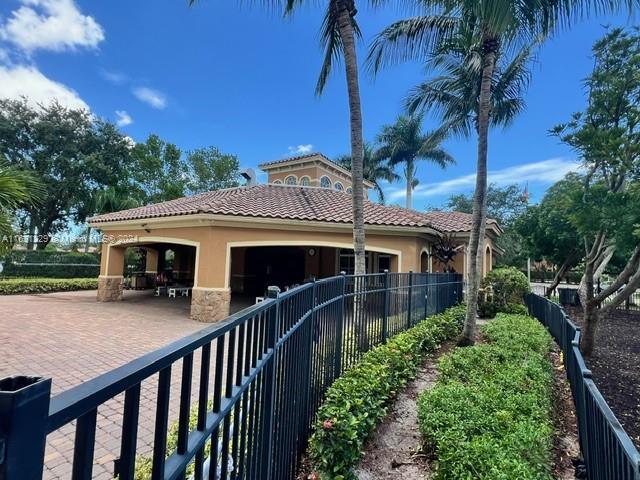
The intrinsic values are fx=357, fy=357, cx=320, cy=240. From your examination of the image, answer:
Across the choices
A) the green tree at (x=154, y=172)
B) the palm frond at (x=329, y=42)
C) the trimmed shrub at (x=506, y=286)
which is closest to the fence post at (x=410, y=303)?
the palm frond at (x=329, y=42)

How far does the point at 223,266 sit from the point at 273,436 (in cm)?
979

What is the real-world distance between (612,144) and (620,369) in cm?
562

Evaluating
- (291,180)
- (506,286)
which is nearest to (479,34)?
(506,286)

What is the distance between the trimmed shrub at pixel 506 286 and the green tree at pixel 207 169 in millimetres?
26910

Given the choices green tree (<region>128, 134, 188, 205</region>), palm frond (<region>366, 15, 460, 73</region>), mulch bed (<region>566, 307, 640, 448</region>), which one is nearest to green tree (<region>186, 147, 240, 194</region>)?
green tree (<region>128, 134, 188, 205</region>)

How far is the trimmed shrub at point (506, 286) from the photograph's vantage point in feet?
44.8

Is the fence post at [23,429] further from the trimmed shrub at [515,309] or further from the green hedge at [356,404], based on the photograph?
the trimmed shrub at [515,309]

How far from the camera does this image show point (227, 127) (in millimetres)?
33312

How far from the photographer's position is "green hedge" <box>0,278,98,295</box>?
688 inches

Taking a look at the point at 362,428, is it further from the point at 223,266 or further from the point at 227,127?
the point at 227,127

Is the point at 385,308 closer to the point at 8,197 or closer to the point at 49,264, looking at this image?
the point at 8,197

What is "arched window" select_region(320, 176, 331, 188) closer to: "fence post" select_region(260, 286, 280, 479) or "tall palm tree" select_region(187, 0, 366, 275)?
"tall palm tree" select_region(187, 0, 366, 275)

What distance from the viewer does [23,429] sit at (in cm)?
64

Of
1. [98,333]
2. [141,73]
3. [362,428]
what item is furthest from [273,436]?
[141,73]
